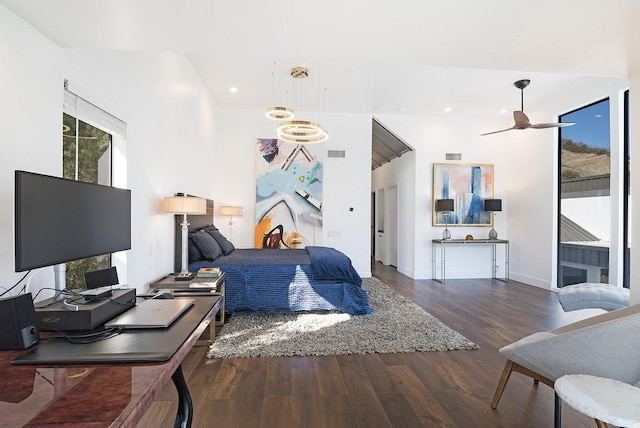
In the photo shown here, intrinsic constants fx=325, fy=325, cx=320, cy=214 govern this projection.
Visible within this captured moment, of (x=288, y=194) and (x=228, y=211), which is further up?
(x=288, y=194)

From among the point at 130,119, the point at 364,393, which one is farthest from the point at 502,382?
the point at 130,119

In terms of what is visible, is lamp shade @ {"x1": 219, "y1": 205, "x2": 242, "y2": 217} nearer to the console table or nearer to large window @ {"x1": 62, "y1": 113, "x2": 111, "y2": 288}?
large window @ {"x1": 62, "y1": 113, "x2": 111, "y2": 288}

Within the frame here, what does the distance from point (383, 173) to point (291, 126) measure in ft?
15.9

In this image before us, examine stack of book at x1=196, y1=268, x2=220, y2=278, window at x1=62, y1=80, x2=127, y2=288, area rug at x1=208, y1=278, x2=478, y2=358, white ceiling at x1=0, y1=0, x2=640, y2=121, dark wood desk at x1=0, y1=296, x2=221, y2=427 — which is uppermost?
white ceiling at x1=0, y1=0, x2=640, y2=121

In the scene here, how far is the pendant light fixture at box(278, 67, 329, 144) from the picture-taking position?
169 inches

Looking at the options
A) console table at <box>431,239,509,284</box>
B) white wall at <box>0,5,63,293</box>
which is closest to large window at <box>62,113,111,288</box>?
white wall at <box>0,5,63,293</box>

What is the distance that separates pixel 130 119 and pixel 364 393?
287cm

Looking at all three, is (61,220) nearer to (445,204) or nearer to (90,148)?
(90,148)

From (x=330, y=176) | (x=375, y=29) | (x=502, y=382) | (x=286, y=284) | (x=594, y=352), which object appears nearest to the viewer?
(x=594, y=352)

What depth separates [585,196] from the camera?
5082 millimetres

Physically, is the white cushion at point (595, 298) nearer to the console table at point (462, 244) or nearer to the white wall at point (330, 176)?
the console table at point (462, 244)

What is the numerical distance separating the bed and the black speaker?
2.76 m

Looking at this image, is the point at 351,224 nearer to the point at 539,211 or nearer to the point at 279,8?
the point at 539,211

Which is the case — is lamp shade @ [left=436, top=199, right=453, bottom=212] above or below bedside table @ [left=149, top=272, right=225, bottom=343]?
above
